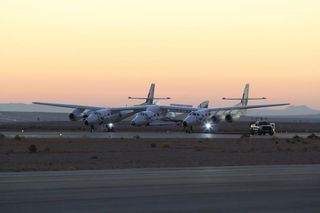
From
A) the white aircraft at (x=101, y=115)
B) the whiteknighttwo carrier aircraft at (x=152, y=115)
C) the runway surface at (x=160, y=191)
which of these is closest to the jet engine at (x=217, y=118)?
the whiteknighttwo carrier aircraft at (x=152, y=115)

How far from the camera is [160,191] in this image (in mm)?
16203

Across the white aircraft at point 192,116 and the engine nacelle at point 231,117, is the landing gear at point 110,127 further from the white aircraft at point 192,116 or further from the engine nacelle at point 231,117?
the engine nacelle at point 231,117

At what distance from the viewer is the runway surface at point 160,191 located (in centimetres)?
1340

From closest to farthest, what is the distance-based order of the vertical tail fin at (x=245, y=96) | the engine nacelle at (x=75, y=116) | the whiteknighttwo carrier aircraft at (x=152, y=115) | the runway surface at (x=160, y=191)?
the runway surface at (x=160, y=191)
the whiteknighttwo carrier aircraft at (x=152, y=115)
the engine nacelle at (x=75, y=116)
the vertical tail fin at (x=245, y=96)

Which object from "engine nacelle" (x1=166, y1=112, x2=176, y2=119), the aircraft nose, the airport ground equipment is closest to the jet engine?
"engine nacelle" (x1=166, y1=112, x2=176, y2=119)

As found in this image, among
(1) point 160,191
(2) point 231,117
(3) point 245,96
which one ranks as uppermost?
(3) point 245,96

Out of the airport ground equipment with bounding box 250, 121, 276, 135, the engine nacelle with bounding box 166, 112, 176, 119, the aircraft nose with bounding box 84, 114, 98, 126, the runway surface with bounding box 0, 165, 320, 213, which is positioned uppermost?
the engine nacelle with bounding box 166, 112, 176, 119

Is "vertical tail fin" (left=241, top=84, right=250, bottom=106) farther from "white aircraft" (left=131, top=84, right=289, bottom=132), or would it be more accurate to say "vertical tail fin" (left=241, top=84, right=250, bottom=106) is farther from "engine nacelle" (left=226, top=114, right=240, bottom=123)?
"engine nacelle" (left=226, top=114, right=240, bottom=123)

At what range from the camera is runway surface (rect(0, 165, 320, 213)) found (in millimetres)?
13398

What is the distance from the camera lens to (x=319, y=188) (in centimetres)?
1712

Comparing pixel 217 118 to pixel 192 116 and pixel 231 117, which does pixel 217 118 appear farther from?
pixel 192 116

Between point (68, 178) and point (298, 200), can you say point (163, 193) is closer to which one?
point (298, 200)

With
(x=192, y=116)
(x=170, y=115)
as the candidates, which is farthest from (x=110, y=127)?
(x=170, y=115)

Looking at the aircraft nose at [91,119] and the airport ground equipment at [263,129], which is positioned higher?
the aircraft nose at [91,119]
